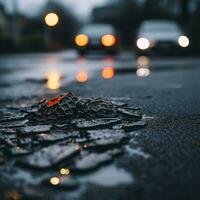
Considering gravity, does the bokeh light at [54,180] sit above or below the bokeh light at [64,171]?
below

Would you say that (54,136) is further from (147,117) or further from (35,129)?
Answer: (147,117)

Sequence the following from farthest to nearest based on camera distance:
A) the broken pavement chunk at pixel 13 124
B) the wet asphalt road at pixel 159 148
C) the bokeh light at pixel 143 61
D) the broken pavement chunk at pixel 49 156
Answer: the bokeh light at pixel 143 61
the broken pavement chunk at pixel 13 124
the broken pavement chunk at pixel 49 156
the wet asphalt road at pixel 159 148

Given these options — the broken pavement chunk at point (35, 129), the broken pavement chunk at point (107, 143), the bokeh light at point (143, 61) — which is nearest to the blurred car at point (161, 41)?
the bokeh light at point (143, 61)

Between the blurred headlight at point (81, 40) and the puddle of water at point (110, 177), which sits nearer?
the puddle of water at point (110, 177)

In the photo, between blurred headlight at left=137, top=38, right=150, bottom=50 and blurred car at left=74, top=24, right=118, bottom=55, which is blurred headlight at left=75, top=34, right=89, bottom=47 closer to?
blurred car at left=74, top=24, right=118, bottom=55

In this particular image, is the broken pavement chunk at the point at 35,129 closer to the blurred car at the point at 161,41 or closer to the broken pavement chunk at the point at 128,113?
the broken pavement chunk at the point at 128,113

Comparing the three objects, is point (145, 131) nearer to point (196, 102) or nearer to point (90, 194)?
point (90, 194)

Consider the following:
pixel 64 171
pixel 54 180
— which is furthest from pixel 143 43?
pixel 54 180
